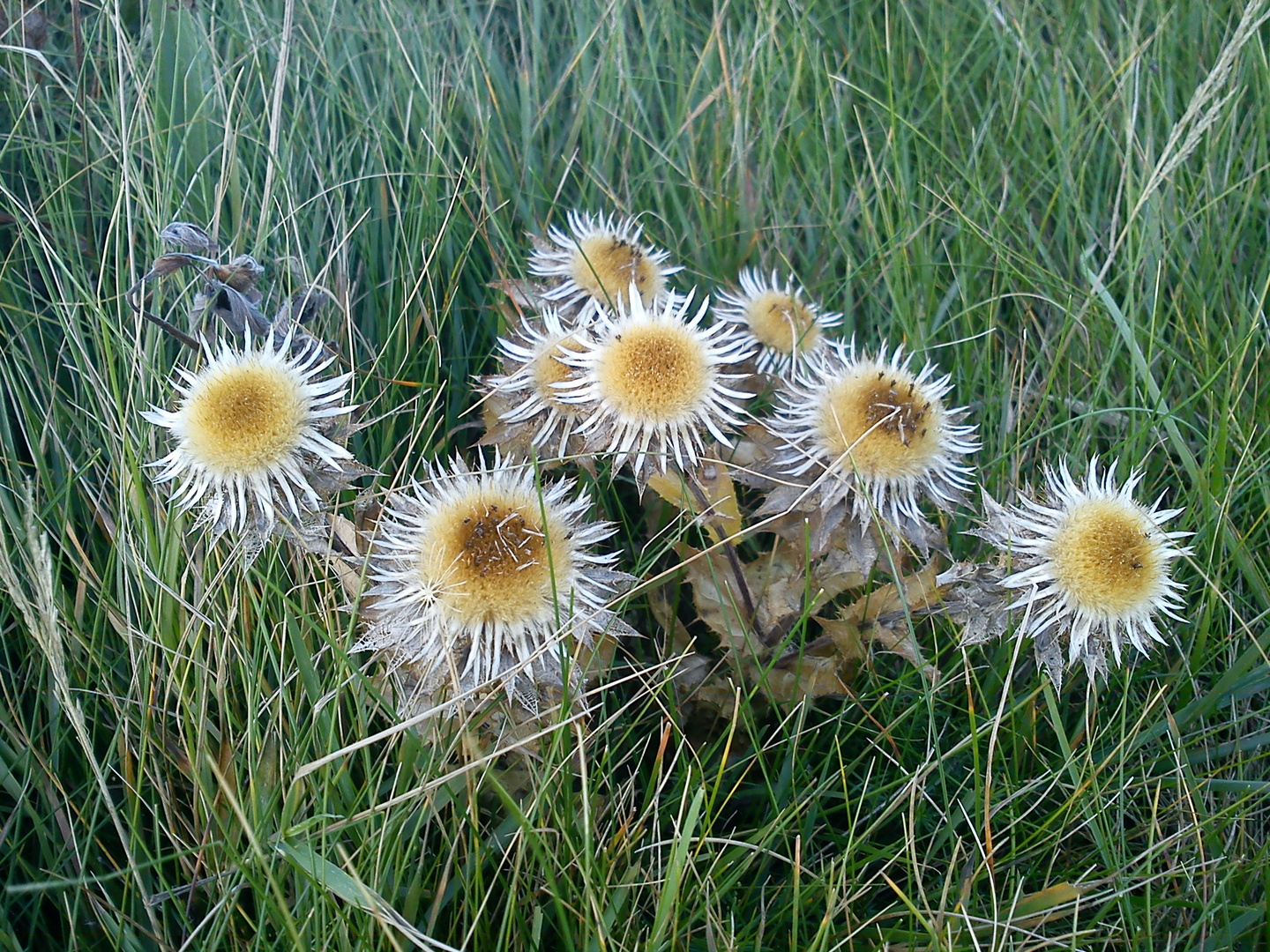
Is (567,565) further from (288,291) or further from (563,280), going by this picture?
(288,291)

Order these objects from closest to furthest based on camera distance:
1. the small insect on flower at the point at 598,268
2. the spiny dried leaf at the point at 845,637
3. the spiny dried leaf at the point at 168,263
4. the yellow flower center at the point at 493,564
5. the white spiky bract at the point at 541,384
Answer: the yellow flower center at the point at 493,564 → the spiny dried leaf at the point at 168,263 → the white spiky bract at the point at 541,384 → the spiny dried leaf at the point at 845,637 → the small insect on flower at the point at 598,268

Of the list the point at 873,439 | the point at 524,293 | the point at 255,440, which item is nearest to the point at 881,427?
the point at 873,439

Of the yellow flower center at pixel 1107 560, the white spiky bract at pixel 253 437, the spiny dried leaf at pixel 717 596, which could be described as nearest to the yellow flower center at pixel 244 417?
the white spiky bract at pixel 253 437

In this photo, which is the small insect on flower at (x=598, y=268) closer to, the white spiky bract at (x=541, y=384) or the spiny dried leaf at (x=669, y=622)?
the white spiky bract at (x=541, y=384)

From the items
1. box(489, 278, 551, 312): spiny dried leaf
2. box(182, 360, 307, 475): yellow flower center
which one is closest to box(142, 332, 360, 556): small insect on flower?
box(182, 360, 307, 475): yellow flower center

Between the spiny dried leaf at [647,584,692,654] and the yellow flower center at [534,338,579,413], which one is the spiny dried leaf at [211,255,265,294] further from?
the spiny dried leaf at [647,584,692,654]

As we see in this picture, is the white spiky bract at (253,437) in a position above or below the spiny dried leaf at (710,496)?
below
